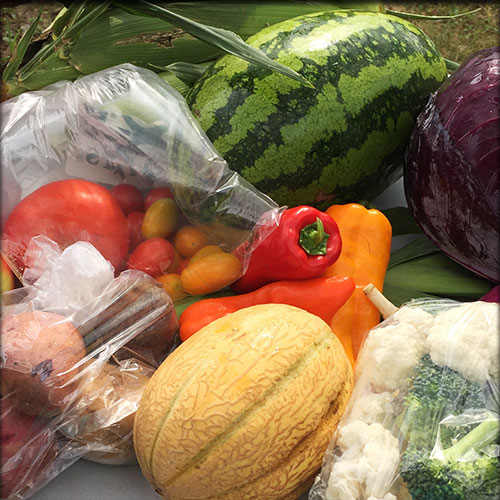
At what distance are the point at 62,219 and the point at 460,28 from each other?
1869 millimetres

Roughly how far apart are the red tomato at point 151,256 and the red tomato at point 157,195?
2.9 inches

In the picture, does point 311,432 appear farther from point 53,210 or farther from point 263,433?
point 53,210

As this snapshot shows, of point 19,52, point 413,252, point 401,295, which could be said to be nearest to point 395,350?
point 401,295

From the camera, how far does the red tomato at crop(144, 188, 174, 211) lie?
1210mm

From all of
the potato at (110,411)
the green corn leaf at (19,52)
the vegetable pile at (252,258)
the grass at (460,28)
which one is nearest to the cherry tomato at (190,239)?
the vegetable pile at (252,258)

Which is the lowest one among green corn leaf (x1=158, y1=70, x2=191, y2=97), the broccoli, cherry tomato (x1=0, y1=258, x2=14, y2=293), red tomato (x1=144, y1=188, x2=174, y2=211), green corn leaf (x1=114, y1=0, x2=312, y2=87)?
the broccoli

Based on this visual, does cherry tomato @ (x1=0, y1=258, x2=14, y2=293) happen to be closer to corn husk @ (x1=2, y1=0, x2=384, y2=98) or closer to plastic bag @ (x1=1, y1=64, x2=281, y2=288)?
plastic bag @ (x1=1, y1=64, x2=281, y2=288)

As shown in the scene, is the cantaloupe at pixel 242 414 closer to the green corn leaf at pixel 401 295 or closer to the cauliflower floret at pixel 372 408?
the cauliflower floret at pixel 372 408

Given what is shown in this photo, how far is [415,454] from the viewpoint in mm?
879

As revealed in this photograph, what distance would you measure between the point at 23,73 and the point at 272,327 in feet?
2.60

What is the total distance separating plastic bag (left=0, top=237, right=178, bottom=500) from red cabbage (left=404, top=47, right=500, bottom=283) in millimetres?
564

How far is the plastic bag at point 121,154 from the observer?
3.86ft

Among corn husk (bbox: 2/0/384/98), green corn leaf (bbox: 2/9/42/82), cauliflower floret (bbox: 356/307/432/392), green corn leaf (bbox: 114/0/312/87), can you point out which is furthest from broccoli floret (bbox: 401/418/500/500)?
green corn leaf (bbox: 2/9/42/82)

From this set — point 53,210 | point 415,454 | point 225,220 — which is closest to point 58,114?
point 53,210
